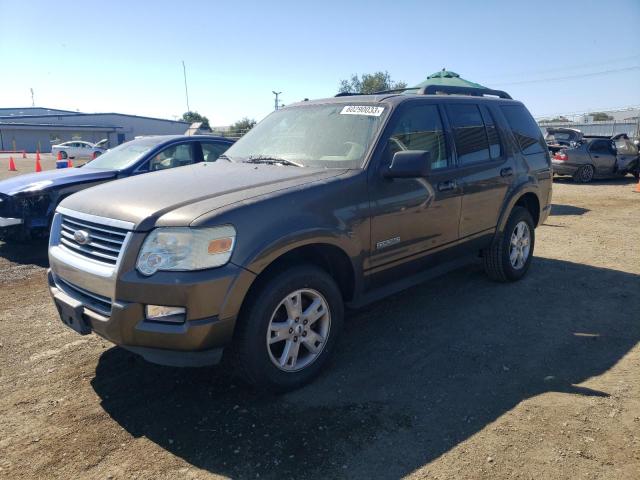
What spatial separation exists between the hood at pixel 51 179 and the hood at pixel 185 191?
338 cm

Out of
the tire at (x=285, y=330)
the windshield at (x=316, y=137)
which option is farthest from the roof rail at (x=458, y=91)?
the tire at (x=285, y=330)

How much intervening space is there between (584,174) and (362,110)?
14576 millimetres

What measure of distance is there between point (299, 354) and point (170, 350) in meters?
0.94

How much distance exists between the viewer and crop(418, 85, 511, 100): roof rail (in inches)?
190

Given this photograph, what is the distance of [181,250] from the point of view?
280cm

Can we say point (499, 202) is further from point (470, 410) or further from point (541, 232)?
point (541, 232)

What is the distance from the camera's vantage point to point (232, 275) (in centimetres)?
283

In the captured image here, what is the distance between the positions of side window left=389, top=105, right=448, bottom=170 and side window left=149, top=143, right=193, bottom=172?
4215 mm

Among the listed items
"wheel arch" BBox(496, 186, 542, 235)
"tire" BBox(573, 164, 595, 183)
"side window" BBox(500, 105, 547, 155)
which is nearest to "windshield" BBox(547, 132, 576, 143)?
"tire" BBox(573, 164, 595, 183)

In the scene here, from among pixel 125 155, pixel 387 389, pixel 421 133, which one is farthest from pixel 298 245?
pixel 125 155

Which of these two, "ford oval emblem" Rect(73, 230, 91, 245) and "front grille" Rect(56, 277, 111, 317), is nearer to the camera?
"front grille" Rect(56, 277, 111, 317)

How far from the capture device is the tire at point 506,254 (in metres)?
5.35

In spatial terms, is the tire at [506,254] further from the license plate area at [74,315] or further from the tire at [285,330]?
the license plate area at [74,315]

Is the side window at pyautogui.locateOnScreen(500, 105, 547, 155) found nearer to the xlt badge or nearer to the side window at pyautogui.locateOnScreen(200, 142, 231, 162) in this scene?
the xlt badge
